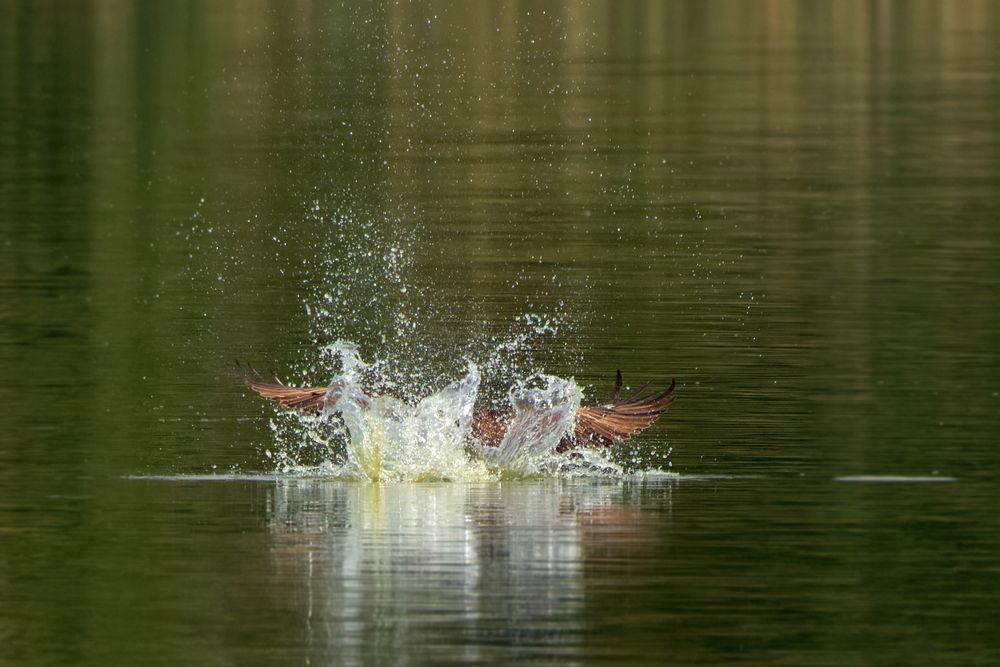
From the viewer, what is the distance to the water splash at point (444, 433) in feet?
51.0

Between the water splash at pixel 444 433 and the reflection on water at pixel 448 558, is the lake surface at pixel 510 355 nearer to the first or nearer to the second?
the reflection on water at pixel 448 558

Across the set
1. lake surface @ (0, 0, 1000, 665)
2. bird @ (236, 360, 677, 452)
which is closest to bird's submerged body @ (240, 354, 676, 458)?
bird @ (236, 360, 677, 452)

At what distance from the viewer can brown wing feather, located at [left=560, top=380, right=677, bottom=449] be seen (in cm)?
1569

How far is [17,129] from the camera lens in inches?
1559

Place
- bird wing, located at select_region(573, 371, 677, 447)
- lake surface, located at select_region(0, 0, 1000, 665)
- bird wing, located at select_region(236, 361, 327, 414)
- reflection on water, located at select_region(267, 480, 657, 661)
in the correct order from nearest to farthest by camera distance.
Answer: reflection on water, located at select_region(267, 480, 657, 661) → lake surface, located at select_region(0, 0, 1000, 665) → bird wing, located at select_region(573, 371, 677, 447) → bird wing, located at select_region(236, 361, 327, 414)

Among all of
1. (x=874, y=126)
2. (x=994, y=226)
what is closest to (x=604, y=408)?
(x=994, y=226)

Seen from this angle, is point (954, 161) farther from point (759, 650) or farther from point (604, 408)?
point (759, 650)

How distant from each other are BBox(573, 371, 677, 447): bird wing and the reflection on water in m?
0.30

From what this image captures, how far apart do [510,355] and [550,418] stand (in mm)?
4558

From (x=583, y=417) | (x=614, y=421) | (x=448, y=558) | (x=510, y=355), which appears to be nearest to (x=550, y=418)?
(x=583, y=417)

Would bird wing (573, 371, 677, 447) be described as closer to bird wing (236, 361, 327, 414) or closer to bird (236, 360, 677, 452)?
bird (236, 360, 677, 452)

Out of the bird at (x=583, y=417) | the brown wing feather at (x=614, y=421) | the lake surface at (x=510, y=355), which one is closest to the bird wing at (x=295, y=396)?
the bird at (x=583, y=417)

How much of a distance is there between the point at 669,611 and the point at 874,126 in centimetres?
2867

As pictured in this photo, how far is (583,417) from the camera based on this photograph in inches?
620
